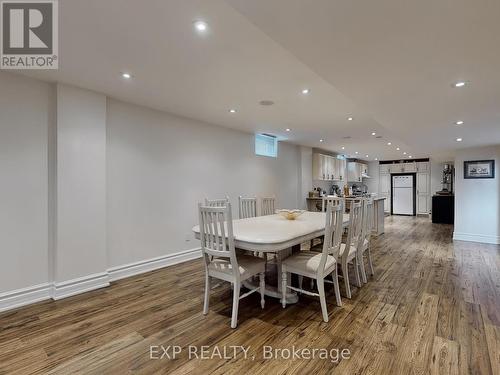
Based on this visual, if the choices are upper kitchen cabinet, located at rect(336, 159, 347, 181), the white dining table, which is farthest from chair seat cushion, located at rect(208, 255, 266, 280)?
upper kitchen cabinet, located at rect(336, 159, 347, 181)

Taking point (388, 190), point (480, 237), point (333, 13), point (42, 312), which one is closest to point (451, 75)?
point (333, 13)

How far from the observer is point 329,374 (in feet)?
5.82

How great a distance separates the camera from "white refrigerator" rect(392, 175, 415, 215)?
11.3m

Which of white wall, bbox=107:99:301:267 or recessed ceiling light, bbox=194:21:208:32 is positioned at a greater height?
recessed ceiling light, bbox=194:21:208:32

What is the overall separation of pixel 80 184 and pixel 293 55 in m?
2.78

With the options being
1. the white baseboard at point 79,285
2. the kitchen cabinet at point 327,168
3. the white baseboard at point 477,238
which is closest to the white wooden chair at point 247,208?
the white baseboard at point 79,285

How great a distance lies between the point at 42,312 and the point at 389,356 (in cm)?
322

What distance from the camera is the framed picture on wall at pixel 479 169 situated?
598 cm

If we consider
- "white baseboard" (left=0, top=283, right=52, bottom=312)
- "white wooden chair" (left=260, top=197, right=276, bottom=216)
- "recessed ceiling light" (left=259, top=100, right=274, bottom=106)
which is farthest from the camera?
"white wooden chair" (left=260, top=197, right=276, bottom=216)

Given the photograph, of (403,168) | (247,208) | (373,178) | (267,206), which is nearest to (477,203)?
(267,206)

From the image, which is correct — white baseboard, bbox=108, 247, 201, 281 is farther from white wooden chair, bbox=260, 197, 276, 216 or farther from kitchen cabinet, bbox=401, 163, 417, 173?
kitchen cabinet, bbox=401, 163, 417, 173

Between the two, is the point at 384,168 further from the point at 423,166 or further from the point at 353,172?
the point at 353,172

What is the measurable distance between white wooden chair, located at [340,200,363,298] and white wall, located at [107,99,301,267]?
2.61m

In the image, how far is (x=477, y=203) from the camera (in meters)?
6.23
